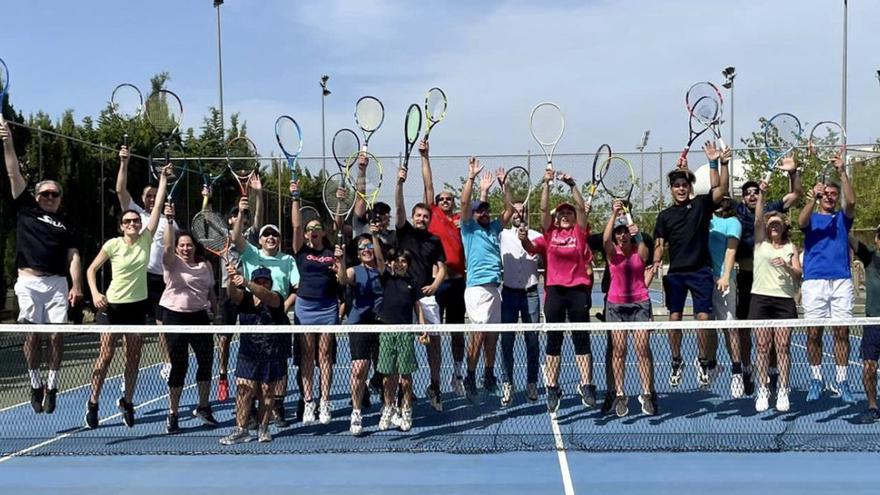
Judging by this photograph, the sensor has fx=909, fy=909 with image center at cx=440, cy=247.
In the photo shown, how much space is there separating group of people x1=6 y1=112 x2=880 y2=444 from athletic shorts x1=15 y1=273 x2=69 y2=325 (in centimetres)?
1

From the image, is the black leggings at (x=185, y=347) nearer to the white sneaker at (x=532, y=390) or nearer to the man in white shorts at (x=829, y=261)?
the white sneaker at (x=532, y=390)

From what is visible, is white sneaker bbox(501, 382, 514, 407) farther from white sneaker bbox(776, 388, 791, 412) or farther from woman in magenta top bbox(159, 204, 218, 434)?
woman in magenta top bbox(159, 204, 218, 434)

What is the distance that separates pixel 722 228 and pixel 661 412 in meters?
1.67

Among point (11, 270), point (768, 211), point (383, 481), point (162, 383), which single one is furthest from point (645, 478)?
point (11, 270)

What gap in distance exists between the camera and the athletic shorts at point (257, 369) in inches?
257

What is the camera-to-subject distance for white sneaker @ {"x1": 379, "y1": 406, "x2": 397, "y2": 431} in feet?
22.9

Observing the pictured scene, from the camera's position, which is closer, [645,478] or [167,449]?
[645,478]

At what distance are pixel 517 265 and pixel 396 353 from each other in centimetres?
156

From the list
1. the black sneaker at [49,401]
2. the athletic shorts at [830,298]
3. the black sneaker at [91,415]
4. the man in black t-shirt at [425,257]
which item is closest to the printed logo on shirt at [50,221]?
the black sneaker at [49,401]

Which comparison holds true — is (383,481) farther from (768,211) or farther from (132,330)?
(768,211)

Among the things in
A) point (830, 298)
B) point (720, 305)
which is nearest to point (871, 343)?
point (830, 298)

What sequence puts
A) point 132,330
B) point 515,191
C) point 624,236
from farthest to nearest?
point 515,191
point 624,236
point 132,330

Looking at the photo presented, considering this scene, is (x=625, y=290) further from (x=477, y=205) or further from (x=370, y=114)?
(x=370, y=114)

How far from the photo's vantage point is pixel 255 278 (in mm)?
6570
